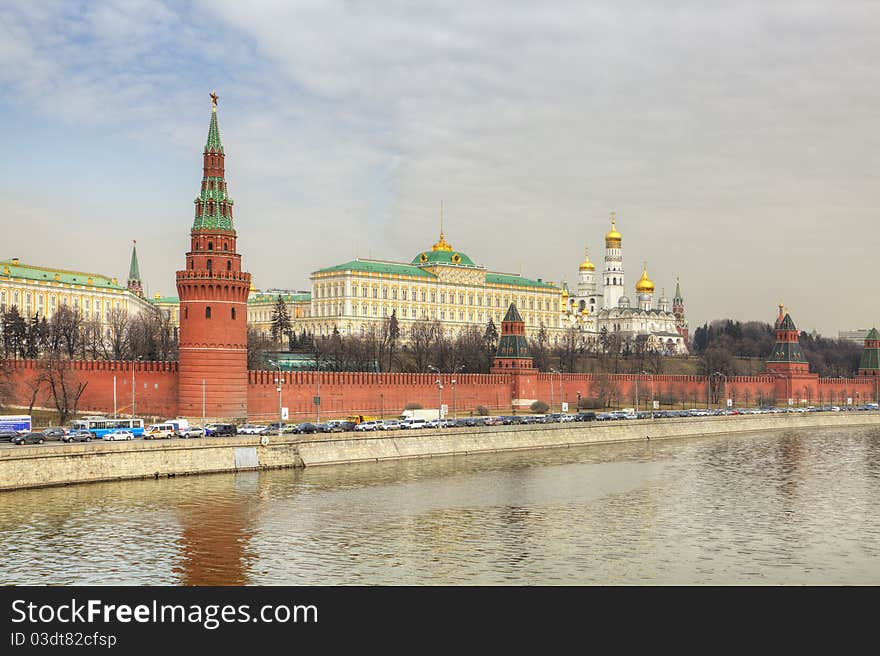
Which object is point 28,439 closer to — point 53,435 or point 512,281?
point 53,435

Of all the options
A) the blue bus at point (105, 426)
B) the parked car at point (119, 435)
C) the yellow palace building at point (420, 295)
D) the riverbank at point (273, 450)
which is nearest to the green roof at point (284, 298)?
the yellow palace building at point (420, 295)

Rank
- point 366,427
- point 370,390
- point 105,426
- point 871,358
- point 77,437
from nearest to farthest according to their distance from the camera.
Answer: point 77,437 → point 105,426 → point 366,427 → point 370,390 → point 871,358

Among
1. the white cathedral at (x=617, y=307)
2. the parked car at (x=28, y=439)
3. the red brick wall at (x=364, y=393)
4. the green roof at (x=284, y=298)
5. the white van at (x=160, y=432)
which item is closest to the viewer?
the parked car at (x=28, y=439)

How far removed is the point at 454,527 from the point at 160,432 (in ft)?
61.1

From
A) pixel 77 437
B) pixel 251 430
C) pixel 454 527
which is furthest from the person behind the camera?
pixel 251 430

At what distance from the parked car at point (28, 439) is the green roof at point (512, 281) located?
9823 cm

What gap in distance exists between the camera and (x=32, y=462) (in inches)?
1508

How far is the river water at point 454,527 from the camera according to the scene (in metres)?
27.0

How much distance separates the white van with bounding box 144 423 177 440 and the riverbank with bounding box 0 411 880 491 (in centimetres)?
286

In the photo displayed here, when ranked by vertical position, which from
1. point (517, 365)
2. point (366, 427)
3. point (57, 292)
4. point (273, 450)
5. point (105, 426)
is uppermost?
point (57, 292)

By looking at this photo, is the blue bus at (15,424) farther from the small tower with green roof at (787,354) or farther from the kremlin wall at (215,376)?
the small tower with green roof at (787,354)

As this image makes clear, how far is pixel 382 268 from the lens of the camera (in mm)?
130250

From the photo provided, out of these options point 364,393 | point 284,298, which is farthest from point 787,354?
point 284,298
